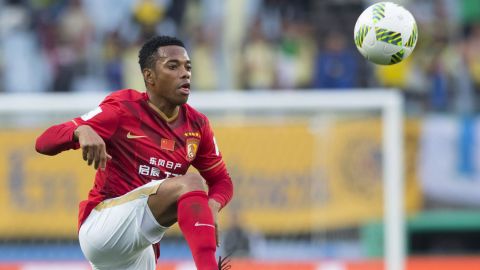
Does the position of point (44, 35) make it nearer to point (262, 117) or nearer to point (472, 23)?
point (262, 117)

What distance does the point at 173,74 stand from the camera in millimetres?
6285

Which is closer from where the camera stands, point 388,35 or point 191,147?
point 191,147

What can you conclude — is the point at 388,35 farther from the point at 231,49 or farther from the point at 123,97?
the point at 231,49

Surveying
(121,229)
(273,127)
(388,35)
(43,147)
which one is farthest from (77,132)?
(273,127)

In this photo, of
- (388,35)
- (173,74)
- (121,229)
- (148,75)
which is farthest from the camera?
(388,35)

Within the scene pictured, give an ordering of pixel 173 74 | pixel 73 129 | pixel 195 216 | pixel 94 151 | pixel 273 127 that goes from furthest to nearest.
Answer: pixel 273 127 < pixel 173 74 < pixel 73 129 < pixel 195 216 < pixel 94 151

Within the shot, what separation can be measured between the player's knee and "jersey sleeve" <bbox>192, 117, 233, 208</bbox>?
66 cm

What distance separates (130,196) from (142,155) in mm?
283

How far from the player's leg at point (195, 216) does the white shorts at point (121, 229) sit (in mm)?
171

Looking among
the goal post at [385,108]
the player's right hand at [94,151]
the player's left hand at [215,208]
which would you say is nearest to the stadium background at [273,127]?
the goal post at [385,108]

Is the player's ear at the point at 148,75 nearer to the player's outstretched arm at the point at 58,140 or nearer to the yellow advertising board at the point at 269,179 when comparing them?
the player's outstretched arm at the point at 58,140

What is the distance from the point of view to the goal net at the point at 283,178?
33.9ft

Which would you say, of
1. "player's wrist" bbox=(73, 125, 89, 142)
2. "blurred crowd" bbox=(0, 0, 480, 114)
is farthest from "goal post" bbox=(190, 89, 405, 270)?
"player's wrist" bbox=(73, 125, 89, 142)

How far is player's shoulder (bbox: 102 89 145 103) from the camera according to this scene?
6.32 meters
